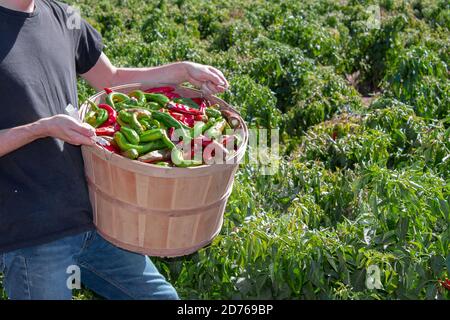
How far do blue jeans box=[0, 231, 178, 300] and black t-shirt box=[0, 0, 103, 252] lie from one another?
74mm

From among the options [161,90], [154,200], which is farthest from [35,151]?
[161,90]

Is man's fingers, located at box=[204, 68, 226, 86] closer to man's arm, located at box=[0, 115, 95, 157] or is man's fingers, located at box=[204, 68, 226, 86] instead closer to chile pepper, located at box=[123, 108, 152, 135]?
chile pepper, located at box=[123, 108, 152, 135]

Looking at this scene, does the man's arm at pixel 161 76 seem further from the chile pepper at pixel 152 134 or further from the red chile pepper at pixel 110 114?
the chile pepper at pixel 152 134

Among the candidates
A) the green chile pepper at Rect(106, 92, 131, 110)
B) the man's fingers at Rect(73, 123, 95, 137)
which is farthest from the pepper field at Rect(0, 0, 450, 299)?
the man's fingers at Rect(73, 123, 95, 137)

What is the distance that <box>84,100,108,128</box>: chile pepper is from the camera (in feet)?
11.1

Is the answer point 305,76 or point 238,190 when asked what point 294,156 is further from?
point 305,76

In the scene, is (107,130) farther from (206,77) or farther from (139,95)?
(206,77)

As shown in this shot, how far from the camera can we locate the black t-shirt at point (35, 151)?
9.94 feet

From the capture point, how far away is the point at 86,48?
11.9 feet

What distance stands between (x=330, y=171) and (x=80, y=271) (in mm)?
2391

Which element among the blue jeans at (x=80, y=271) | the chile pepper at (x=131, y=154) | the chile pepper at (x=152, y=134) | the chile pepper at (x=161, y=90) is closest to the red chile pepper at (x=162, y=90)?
the chile pepper at (x=161, y=90)

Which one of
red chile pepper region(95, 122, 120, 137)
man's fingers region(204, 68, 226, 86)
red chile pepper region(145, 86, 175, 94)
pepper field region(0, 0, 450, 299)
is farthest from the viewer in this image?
pepper field region(0, 0, 450, 299)

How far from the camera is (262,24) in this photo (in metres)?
12.2
